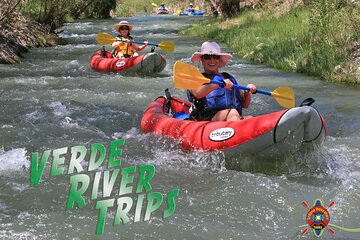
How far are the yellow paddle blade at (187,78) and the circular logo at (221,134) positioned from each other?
54cm

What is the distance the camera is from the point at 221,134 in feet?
14.0

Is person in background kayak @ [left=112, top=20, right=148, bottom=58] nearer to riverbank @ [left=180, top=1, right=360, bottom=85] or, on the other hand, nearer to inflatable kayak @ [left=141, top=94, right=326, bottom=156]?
riverbank @ [left=180, top=1, right=360, bottom=85]

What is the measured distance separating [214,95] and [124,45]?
225 inches

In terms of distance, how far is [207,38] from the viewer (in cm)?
1775

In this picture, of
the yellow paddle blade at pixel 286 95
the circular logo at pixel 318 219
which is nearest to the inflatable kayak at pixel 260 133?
the yellow paddle blade at pixel 286 95

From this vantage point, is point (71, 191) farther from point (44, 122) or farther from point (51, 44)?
point (51, 44)

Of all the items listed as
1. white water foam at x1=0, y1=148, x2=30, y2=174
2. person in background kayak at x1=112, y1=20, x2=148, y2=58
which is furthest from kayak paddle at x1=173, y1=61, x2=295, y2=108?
person in background kayak at x1=112, y1=20, x2=148, y2=58

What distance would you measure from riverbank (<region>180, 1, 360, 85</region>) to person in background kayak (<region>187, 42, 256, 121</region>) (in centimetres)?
398

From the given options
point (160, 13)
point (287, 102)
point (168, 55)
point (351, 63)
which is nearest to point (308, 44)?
point (351, 63)

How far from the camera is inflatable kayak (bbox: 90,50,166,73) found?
929 cm

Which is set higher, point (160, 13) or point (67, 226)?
point (67, 226)

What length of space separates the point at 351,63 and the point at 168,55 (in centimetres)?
560

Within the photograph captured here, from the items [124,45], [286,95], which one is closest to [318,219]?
[286,95]

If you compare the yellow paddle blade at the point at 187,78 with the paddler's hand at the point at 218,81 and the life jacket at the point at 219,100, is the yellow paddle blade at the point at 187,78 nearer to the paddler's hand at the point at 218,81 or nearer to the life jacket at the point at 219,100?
the paddler's hand at the point at 218,81
